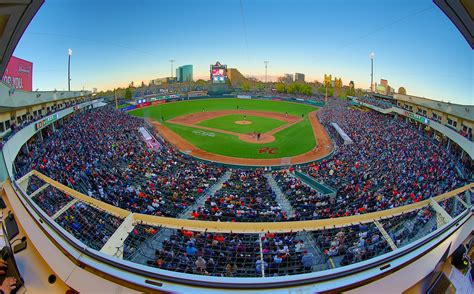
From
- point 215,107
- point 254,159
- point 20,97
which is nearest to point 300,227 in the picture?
point 254,159

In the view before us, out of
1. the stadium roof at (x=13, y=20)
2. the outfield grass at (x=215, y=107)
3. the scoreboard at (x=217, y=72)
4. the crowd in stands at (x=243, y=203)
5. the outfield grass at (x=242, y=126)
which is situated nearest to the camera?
the stadium roof at (x=13, y=20)

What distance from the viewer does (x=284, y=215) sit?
1238 centimetres

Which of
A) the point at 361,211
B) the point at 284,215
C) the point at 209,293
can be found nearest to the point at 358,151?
the point at 361,211

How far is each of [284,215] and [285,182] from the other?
17.5 feet

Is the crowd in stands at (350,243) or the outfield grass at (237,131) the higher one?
the outfield grass at (237,131)

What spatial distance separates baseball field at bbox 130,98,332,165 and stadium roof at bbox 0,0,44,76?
65.0 ft

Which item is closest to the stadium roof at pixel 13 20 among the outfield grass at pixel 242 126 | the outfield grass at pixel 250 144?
the outfield grass at pixel 250 144

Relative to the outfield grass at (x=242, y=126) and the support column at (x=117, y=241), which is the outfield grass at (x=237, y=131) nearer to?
the outfield grass at (x=242, y=126)

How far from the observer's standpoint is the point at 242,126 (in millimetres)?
38625

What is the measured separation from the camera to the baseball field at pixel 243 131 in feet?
85.8

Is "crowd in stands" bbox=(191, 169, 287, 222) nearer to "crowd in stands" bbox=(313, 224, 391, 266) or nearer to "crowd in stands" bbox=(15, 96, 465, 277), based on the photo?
"crowd in stands" bbox=(15, 96, 465, 277)

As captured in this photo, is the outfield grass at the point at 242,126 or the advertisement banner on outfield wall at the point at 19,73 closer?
the advertisement banner on outfield wall at the point at 19,73

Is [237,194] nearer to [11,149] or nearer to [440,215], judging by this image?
[440,215]

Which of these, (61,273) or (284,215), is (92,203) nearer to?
(61,273)
